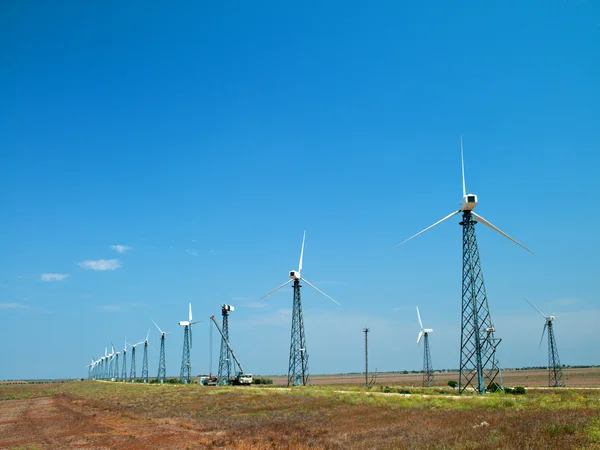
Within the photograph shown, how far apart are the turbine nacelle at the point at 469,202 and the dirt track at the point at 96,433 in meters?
29.3

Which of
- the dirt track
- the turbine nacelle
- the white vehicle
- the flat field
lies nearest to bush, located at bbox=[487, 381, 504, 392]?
the flat field

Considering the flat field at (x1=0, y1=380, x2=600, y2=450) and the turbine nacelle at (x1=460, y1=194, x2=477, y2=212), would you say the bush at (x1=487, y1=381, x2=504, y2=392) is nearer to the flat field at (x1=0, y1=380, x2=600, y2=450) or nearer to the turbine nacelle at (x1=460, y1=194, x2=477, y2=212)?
the flat field at (x1=0, y1=380, x2=600, y2=450)

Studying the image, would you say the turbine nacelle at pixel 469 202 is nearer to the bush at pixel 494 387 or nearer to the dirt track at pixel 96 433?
the bush at pixel 494 387

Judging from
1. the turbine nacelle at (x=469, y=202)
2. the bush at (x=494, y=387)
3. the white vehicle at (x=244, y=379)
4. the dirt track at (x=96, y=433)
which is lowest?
the white vehicle at (x=244, y=379)

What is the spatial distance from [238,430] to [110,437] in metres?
8.53

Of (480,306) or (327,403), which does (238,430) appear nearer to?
(327,403)

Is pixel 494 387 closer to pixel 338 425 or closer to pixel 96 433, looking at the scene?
pixel 338 425

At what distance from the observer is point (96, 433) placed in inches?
1394

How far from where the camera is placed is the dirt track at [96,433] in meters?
30.0

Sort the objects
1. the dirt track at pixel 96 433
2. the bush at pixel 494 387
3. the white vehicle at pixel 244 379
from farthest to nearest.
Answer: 1. the white vehicle at pixel 244 379
2. the bush at pixel 494 387
3. the dirt track at pixel 96 433

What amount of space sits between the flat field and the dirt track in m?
0.07

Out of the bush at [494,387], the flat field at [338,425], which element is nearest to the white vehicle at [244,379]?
the flat field at [338,425]

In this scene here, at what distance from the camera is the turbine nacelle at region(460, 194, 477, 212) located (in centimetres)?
4509

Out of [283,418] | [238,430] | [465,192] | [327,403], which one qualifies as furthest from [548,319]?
[238,430]
